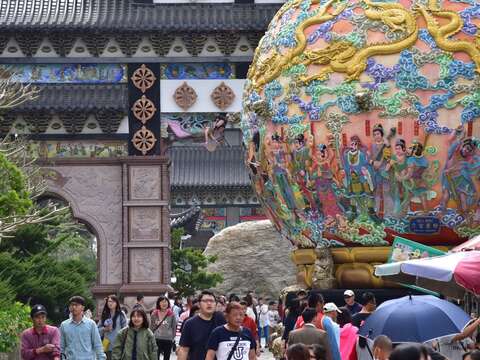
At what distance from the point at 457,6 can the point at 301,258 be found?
4.53m

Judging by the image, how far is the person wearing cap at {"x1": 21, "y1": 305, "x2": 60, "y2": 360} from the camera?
17.1 m

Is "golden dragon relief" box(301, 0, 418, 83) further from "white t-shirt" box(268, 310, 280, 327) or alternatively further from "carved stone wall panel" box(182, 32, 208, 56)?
"white t-shirt" box(268, 310, 280, 327)

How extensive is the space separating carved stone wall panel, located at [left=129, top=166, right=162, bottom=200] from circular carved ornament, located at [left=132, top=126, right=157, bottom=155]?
471 mm

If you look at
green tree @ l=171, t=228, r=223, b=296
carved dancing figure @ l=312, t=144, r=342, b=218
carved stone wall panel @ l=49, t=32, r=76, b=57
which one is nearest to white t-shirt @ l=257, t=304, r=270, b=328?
green tree @ l=171, t=228, r=223, b=296

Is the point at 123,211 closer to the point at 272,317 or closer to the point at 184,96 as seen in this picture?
the point at 184,96

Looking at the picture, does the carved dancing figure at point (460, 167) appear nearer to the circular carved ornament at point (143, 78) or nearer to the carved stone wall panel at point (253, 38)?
the circular carved ornament at point (143, 78)

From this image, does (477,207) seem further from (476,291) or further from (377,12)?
(476,291)

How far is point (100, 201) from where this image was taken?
1435 inches

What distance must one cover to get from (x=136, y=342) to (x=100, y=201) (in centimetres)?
1932

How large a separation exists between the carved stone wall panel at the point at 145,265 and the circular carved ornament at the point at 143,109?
295 centimetres

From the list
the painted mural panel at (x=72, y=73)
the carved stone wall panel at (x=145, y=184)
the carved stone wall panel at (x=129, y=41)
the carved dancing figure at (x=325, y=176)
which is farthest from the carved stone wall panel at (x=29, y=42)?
the carved dancing figure at (x=325, y=176)

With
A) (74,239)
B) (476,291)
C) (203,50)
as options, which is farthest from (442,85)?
(74,239)

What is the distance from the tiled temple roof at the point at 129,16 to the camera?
3688 centimetres

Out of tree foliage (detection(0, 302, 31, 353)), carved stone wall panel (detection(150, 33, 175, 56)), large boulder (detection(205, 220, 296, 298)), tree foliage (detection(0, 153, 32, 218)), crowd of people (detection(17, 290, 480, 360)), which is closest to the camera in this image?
crowd of people (detection(17, 290, 480, 360))
